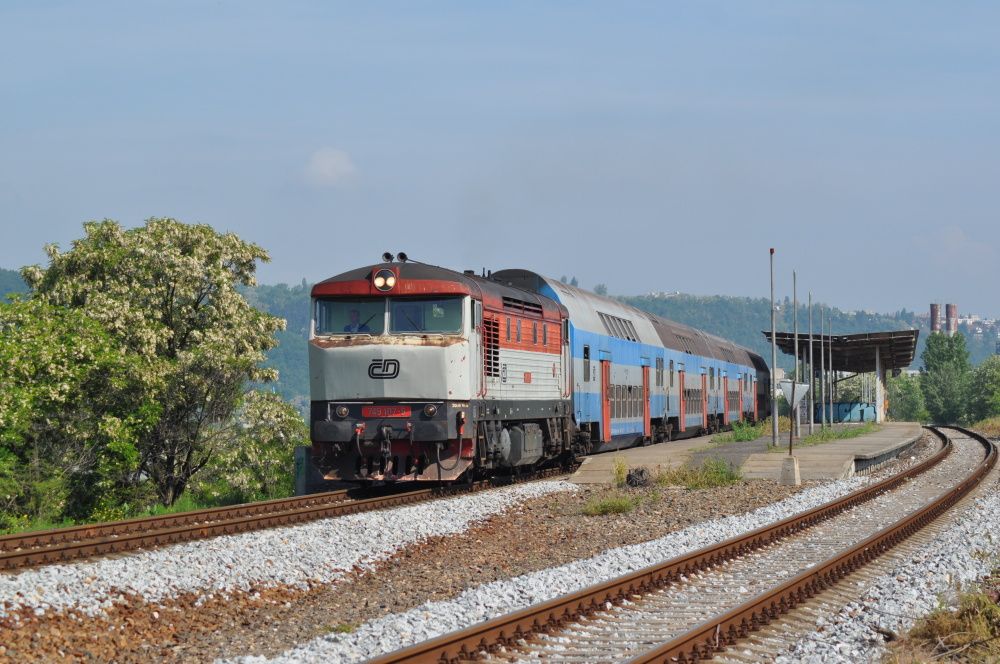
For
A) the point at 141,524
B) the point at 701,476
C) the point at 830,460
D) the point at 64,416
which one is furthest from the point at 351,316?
the point at 830,460

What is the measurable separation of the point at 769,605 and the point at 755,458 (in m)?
19.8

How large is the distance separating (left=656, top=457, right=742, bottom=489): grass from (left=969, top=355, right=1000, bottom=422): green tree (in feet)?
320

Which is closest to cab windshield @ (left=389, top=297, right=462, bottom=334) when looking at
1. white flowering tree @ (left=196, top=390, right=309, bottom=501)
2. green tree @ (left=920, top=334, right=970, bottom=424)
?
white flowering tree @ (left=196, top=390, right=309, bottom=501)

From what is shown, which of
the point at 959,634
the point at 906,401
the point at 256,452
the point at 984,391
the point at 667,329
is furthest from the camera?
the point at 906,401

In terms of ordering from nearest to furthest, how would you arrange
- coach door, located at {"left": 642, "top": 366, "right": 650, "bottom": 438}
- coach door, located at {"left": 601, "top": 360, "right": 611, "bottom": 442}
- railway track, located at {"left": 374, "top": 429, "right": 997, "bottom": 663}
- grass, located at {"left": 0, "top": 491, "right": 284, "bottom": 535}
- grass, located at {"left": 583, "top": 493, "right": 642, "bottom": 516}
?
railway track, located at {"left": 374, "top": 429, "right": 997, "bottom": 663} < grass, located at {"left": 583, "top": 493, "right": 642, "bottom": 516} < grass, located at {"left": 0, "top": 491, "right": 284, "bottom": 535} < coach door, located at {"left": 601, "top": 360, "right": 611, "bottom": 442} < coach door, located at {"left": 642, "top": 366, "right": 650, "bottom": 438}

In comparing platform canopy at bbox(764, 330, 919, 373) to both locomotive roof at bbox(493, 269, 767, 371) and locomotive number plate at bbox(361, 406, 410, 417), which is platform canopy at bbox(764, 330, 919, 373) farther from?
locomotive number plate at bbox(361, 406, 410, 417)

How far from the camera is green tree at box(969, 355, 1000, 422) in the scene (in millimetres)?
120812

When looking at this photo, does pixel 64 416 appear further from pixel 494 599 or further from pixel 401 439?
pixel 494 599

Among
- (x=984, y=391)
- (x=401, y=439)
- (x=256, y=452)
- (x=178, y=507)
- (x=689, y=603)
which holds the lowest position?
(x=178, y=507)

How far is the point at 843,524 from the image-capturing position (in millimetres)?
18906

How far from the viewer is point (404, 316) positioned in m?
21.2

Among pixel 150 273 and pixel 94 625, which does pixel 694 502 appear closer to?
pixel 94 625

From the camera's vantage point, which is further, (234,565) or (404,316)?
(404,316)

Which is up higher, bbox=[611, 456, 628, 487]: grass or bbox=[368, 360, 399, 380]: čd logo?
bbox=[368, 360, 399, 380]: čd logo
